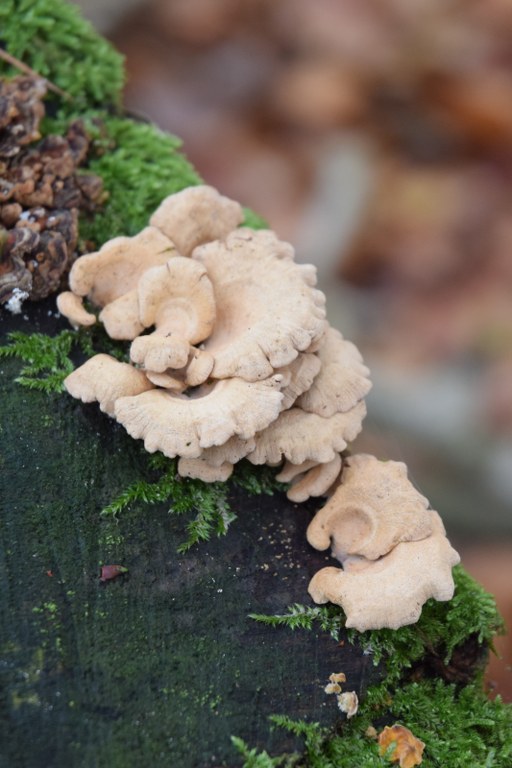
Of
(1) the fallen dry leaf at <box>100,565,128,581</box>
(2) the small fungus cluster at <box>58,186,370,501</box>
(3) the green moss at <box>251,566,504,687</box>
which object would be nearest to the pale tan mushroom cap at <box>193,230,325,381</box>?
(2) the small fungus cluster at <box>58,186,370,501</box>

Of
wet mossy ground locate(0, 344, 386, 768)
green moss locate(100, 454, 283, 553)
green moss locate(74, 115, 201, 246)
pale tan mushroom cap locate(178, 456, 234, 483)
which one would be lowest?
wet mossy ground locate(0, 344, 386, 768)

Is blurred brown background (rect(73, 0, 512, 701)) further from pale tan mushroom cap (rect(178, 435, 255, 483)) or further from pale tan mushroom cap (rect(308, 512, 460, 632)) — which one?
pale tan mushroom cap (rect(178, 435, 255, 483))

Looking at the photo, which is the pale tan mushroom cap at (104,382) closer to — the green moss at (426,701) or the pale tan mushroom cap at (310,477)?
the pale tan mushroom cap at (310,477)

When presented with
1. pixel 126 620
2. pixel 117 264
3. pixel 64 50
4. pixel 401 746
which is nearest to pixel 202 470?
pixel 126 620

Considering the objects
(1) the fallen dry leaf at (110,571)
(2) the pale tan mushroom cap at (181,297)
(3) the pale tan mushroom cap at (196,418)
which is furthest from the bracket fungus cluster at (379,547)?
(2) the pale tan mushroom cap at (181,297)

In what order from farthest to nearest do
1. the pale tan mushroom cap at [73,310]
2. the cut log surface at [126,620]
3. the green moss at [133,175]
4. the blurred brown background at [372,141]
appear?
1. the blurred brown background at [372,141]
2. the green moss at [133,175]
3. the pale tan mushroom cap at [73,310]
4. the cut log surface at [126,620]

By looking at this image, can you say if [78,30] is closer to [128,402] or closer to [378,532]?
[128,402]
